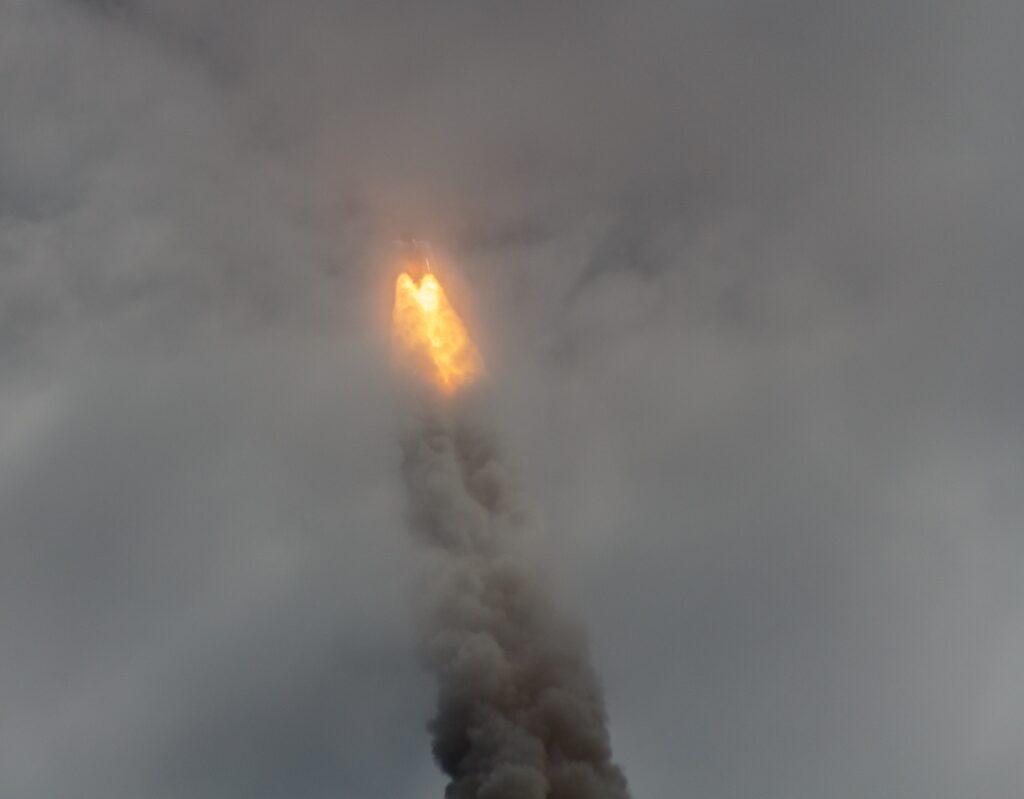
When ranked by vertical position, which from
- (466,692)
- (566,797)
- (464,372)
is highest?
(464,372)

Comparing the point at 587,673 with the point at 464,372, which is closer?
the point at 587,673

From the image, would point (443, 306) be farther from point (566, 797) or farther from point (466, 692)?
point (566, 797)

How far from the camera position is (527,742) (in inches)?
4749

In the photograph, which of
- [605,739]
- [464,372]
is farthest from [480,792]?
[464,372]

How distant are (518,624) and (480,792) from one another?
16777 millimetres

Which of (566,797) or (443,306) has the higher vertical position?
(443,306)

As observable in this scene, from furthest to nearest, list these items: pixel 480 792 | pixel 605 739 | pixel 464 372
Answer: pixel 464 372 → pixel 605 739 → pixel 480 792

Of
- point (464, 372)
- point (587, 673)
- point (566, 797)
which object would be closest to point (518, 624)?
point (587, 673)

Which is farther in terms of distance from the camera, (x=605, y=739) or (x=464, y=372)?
(x=464, y=372)

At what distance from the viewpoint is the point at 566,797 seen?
121125mm

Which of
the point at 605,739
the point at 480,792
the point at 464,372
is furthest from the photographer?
the point at 464,372

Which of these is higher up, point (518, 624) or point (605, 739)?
point (518, 624)

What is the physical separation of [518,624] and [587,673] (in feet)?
26.0

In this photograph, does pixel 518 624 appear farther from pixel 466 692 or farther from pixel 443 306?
pixel 443 306
